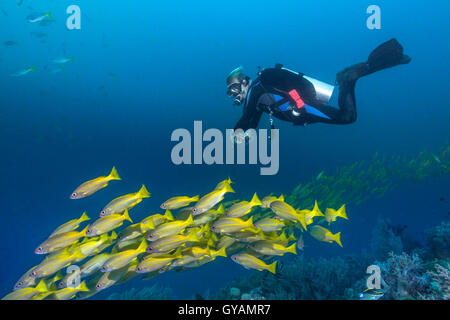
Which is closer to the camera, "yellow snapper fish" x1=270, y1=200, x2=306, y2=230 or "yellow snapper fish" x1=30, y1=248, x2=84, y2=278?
"yellow snapper fish" x1=30, y1=248, x2=84, y2=278

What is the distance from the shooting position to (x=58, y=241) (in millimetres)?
3623

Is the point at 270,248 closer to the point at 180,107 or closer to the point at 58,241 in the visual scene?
the point at 58,241

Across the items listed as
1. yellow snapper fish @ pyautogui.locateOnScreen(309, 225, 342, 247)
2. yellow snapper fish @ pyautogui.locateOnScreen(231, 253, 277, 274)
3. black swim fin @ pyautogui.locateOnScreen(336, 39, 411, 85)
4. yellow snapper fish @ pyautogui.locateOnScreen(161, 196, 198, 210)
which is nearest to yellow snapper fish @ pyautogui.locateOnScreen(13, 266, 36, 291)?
yellow snapper fish @ pyautogui.locateOnScreen(161, 196, 198, 210)

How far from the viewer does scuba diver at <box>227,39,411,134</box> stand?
5215 mm

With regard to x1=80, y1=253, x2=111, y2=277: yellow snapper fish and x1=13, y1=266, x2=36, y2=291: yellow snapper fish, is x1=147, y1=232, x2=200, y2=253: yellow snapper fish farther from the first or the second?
x1=13, y1=266, x2=36, y2=291: yellow snapper fish

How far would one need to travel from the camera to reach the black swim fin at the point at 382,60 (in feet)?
18.6

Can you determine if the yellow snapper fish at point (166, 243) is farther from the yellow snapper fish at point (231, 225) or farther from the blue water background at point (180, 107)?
the blue water background at point (180, 107)

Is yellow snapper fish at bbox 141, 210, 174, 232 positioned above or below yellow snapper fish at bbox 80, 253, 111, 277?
above

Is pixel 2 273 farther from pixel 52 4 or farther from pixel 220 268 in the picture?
pixel 52 4

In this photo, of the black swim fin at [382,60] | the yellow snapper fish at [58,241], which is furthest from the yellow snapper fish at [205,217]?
the black swim fin at [382,60]

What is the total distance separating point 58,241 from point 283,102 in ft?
16.4

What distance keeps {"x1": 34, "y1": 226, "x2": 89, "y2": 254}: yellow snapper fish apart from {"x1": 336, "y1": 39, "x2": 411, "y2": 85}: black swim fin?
6676 mm

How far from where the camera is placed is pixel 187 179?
3306cm

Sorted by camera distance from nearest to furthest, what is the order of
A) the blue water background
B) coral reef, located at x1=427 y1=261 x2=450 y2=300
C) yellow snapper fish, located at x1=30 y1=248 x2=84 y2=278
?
1. yellow snapper fish, located at x1=30 y1=248 x2=84 y2=278
2. coral reef, located at x1=427 y1=261 x2=450 y2=300
3. the blue water background
